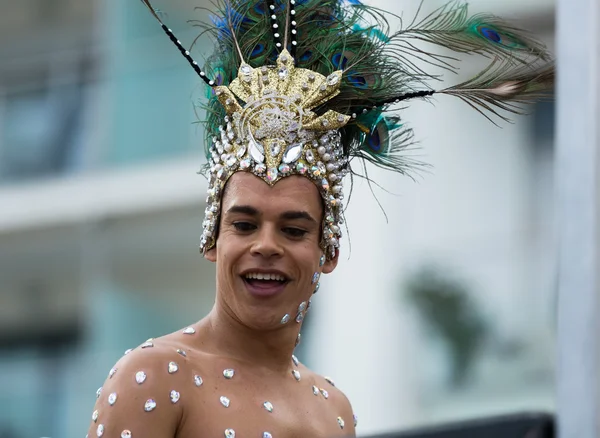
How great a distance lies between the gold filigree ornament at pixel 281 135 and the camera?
11.6ft

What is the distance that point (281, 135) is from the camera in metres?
3.57

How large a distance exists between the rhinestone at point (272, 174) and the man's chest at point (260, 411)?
51cm

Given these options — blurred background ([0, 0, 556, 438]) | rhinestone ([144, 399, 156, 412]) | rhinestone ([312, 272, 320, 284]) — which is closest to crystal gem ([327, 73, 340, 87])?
rhinestone ([312, 272, 320, 284])

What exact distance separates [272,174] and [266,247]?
7.6 inches

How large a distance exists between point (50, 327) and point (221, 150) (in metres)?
13.9

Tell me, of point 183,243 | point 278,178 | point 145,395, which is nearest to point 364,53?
point 278,178

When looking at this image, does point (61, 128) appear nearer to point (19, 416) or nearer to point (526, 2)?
point (19, 416)

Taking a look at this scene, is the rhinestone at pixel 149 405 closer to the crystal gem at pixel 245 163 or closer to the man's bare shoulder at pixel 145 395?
the man's bare shoulder at pixel 145 395

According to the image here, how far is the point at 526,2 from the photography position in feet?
41.9

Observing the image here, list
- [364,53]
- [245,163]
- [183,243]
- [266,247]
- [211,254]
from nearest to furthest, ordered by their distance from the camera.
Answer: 1. [266,247]
2. [245,163]
3. [211,254]
4. [364,53]
5. [183,243]

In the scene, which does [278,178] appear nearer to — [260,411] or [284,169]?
[284,169]

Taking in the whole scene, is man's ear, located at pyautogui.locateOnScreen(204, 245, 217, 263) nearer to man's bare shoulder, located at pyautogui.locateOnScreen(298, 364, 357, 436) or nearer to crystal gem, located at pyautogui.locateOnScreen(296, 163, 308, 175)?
crystal gem, located at pyautogui.locateOnScreen(296, 163, 308, 175)

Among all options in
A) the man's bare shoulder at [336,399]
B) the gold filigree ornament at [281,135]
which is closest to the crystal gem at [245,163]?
the gold filigree ornament at [281,135]

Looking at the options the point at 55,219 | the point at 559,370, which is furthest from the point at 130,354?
the point at 55,219
